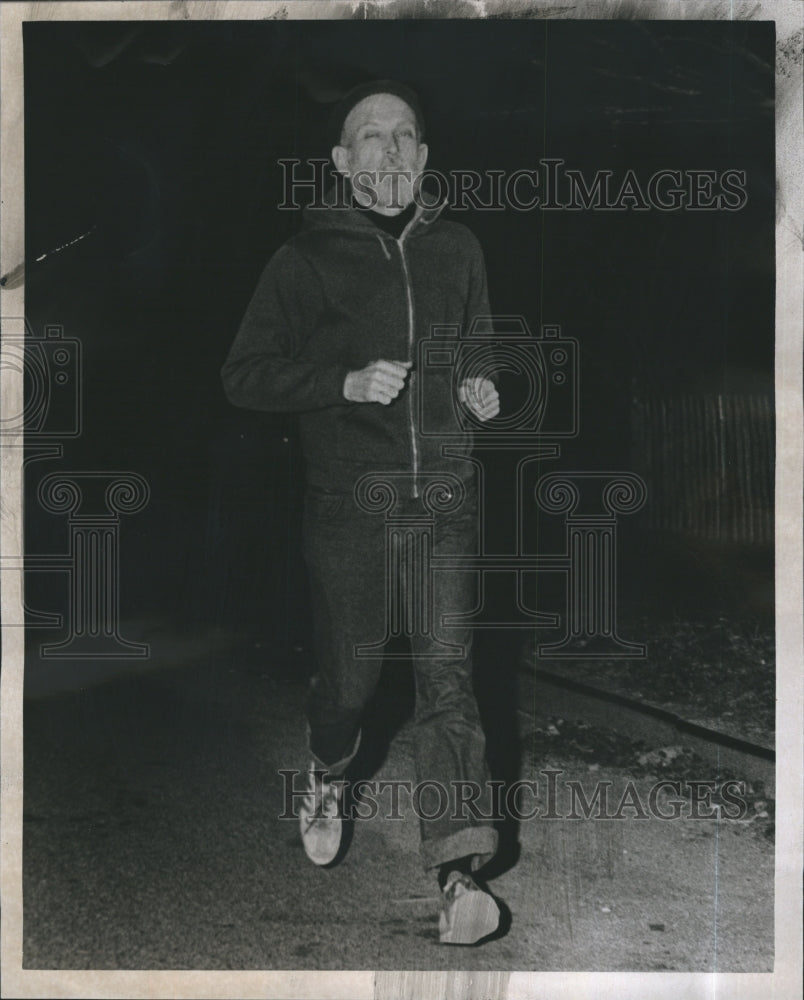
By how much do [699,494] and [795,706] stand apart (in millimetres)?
713

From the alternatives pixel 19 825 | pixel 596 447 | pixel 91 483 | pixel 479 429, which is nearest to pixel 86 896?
pixel 19 825

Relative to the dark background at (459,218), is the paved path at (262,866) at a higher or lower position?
lower

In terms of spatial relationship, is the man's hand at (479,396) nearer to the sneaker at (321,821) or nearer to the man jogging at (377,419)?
the man jogging at (377,419)

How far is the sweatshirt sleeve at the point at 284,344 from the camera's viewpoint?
2969 mm

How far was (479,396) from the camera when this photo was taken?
3.00 metres

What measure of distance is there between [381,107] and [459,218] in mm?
409

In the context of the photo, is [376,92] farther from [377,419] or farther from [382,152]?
[377,419]

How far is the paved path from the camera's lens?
297 centimetres

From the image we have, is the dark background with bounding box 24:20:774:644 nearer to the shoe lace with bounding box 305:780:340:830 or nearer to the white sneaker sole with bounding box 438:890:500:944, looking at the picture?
the shoe lace with bounding box 305:780:340:830

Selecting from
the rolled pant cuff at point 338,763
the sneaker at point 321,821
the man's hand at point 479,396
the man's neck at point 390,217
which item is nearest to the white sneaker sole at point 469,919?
the sneaker at point 321,821

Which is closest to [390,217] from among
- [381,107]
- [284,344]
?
[381,107]

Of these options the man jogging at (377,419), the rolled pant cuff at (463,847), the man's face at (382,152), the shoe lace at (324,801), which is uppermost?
the man's face at (382,152)

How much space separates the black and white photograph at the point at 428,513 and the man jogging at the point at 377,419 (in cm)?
1

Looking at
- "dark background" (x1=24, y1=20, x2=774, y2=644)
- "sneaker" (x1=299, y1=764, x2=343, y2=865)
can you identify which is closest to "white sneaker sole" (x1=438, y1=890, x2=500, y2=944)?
"sneaker" (x1=299, y1=764, x2=343, y2=865)
